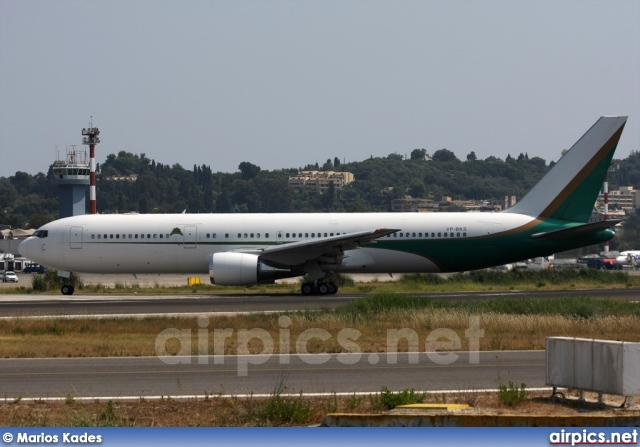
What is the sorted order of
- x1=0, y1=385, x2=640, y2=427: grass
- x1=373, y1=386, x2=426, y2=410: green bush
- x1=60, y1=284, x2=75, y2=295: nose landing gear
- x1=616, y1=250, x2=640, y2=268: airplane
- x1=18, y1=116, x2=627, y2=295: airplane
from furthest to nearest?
x1=616, y1=250, x2=640, y2=268: airplane
x1=60, y1=284, x2=75, y2=295: nose landing gear
x1=18, y1=116, x2=627, y2=295: airplane
x1=373, y1=386, x2=426, y2=410: green bush
x1=0, y1=385, x2=640, y2=427: grass

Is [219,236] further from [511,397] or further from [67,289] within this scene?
[511,397]

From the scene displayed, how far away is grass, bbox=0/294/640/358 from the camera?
2158cm

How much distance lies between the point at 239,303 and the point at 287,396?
68.8 ft

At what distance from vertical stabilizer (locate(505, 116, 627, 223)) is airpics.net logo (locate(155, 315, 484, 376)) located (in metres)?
15.8

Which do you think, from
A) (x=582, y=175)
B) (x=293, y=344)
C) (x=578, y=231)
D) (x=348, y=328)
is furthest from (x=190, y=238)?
(x=293, y=344)

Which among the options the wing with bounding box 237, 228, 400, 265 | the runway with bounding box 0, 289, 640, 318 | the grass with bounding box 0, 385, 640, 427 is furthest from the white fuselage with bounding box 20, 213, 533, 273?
the grass with bounding box 0, 385, 640, 427

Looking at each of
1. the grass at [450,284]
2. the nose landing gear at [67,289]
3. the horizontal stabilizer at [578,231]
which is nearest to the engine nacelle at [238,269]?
the grass at [450,284]

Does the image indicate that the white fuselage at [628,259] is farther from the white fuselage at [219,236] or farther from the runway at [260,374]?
the runway at [260,374]

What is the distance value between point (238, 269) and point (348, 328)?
14110 millimetres

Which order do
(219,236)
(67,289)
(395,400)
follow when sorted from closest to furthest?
(395,400) → (219,236) → (67,289)

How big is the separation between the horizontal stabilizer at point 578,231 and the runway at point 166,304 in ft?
8.04

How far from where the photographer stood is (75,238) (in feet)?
138

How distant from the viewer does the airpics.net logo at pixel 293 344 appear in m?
19.4

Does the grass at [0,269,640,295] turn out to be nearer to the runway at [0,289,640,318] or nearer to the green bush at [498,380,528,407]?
the runway at [0,289,640,318]
